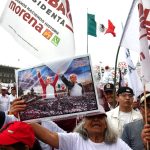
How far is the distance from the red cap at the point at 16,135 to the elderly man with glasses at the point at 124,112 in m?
2.61

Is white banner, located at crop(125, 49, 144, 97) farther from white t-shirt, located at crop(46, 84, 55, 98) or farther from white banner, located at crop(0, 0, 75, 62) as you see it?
white t-shirt, located at crop(46, 84, 55, 98)

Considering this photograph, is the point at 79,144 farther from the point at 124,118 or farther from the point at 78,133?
the point at 124,118

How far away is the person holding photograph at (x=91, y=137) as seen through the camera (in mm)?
3727

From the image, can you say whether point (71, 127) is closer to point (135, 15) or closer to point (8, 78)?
point (135, 15)

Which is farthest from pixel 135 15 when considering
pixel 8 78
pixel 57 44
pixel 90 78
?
pixel 8 78

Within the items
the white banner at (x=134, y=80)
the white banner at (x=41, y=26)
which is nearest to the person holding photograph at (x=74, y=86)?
the white banner at (x=41, y=26)

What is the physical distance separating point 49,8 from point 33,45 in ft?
1.55

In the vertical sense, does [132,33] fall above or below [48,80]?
above

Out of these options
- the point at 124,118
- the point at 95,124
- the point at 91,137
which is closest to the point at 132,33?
the point at 95,124

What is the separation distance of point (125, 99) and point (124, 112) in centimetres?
22

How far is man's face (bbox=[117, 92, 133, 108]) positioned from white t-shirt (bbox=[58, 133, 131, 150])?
206cm

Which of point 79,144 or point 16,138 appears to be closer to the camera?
point 16,138

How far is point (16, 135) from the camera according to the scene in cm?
293

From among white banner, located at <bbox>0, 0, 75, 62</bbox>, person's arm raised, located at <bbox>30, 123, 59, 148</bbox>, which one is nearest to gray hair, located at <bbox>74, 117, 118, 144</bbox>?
person's arm raised, located at <bbox>30, 123, 59, 148</bbox>
